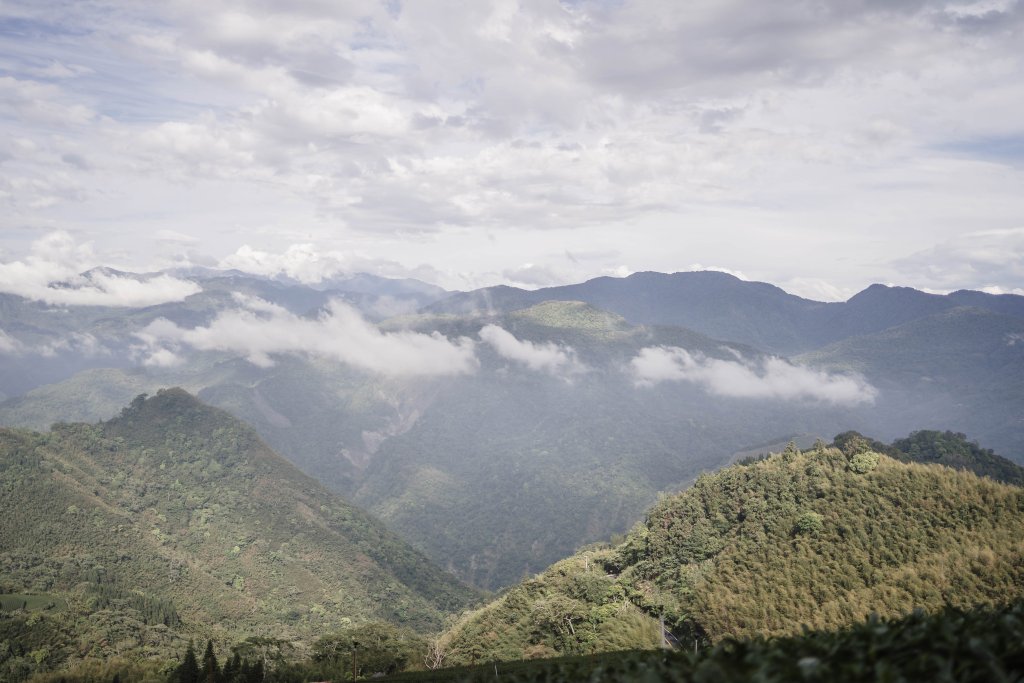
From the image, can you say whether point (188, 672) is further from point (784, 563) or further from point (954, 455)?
point (954, 455)

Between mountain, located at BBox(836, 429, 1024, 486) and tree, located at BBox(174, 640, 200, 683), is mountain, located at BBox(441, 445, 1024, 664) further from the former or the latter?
mountain, located at BBox(836, 429, 1024, 486)

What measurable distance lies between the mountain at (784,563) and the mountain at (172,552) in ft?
196

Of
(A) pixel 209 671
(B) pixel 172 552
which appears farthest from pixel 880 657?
(B) pixel 172 552

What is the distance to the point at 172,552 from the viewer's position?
147 metres

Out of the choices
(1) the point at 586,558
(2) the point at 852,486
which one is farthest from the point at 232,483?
(2) the point at 852,486

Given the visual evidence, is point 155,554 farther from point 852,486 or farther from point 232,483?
point 852,486

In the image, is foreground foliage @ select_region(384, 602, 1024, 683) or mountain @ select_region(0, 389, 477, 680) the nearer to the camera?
foreground foliage @ select_region(384, 602, 1024, 683)

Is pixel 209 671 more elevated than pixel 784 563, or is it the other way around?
pixel 784 563

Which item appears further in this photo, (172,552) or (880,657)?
(172,552)

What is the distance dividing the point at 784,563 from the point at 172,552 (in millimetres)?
137190

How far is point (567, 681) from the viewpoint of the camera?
67.1 feet

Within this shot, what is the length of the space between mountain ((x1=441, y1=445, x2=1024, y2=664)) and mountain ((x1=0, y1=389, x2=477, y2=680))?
196 feet

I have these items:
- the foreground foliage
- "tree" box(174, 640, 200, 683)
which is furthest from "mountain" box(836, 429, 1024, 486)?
the foreground foliage

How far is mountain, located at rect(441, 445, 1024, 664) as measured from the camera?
55.8 meters
